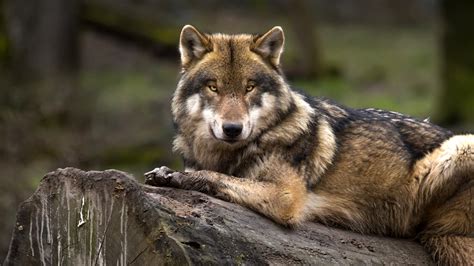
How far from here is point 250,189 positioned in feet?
22.9

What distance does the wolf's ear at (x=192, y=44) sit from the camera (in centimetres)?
762

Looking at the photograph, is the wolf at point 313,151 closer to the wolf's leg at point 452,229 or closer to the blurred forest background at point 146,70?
the wolf's leg at point 452,229

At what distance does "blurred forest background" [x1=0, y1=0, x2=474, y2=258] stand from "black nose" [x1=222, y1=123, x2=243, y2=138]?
5.11 m

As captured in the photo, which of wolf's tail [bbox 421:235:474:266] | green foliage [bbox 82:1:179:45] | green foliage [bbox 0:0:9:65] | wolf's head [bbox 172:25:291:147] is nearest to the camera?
wolf's head [bbox 172:25:291:147]

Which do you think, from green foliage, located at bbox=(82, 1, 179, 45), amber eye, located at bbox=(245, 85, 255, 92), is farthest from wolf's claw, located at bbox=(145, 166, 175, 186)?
green foliage, located at bbox=(82, 1, 179, 45)

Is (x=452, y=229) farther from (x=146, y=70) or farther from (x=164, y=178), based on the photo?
(x=146, y=70)

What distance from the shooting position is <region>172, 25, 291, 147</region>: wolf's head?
7258 millimetres

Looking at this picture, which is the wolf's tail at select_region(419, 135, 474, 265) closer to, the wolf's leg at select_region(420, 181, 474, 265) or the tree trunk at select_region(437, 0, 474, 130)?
the wolf's leg at select_region(420, 181, 474, 265)

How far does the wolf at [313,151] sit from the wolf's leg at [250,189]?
0.02 meters

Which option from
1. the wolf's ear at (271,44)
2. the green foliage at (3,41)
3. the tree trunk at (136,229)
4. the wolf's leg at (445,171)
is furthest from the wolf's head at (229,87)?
the green foliage at (3,41)

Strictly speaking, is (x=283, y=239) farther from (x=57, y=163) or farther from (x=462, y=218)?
(x=57, y=163)

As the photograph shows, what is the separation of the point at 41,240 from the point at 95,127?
11899 mm

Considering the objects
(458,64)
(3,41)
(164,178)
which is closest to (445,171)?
(164,178)

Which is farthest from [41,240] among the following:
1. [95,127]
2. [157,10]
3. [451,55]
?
[157,10]
